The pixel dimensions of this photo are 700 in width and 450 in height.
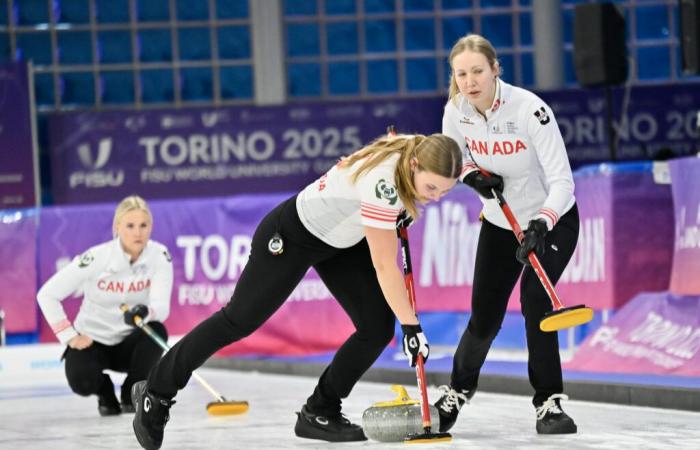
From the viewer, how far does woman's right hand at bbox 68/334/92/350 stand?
7828 millimetres

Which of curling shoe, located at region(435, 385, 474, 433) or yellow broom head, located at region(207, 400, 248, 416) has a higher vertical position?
curling shoe, located at region(435, 385, 474, 433)

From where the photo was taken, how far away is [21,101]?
16.5 m

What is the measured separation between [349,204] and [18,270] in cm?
726

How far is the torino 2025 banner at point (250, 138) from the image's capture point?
688 inches

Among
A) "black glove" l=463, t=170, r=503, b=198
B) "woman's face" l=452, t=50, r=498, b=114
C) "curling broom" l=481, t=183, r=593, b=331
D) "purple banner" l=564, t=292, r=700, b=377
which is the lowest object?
"purple banner" l=564, t=292, r=700, b=377

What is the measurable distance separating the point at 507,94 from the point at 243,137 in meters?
12.1

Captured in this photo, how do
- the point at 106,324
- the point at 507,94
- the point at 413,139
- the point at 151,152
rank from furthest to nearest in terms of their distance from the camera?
the point at 151,152 → the point at 106,324 → the point at 507,94 → the point at 413,139

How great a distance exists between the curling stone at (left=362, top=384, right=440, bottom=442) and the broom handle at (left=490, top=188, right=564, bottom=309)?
27.7 inches

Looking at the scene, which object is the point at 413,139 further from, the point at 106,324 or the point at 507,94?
the point at 106,324

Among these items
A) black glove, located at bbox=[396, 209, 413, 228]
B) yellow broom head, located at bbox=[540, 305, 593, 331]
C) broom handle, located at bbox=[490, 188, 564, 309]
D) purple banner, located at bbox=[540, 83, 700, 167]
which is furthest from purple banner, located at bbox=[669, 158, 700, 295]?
purple banner, located at bbox=[540, 83, 700, 167]

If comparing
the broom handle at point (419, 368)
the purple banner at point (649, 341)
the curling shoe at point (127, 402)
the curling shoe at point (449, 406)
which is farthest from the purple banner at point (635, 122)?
the broom handle at point (419, 368)

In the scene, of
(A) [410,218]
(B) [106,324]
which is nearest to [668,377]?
(A) [410,218]

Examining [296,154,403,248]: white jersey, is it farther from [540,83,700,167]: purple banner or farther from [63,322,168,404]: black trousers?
[540,83,700,167]: purple banner

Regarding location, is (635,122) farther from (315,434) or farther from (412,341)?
(412,341)
